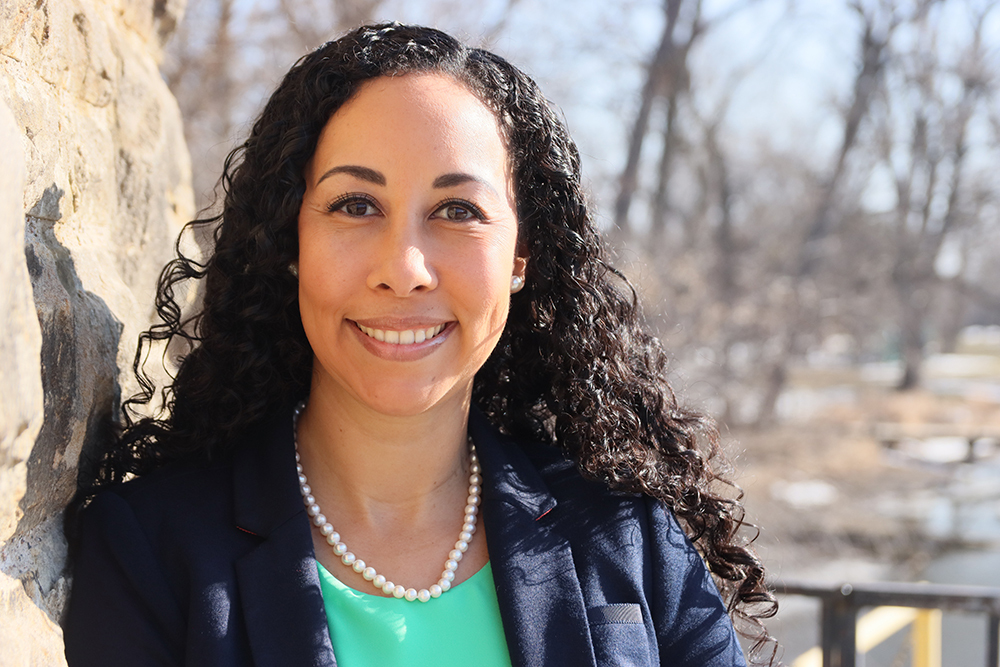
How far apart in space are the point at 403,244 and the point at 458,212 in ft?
0.46

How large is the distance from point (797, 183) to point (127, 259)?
12409 millimetres

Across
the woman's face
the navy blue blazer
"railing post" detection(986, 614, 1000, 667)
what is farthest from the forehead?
"railing post" detection(986, 614, 1000, 667)

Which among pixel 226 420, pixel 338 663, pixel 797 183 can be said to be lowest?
pixel 338 663

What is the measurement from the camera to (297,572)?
157 centimetres

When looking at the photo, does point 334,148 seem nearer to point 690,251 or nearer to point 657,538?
point 657,538

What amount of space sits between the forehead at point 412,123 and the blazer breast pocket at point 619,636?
2.99 ft

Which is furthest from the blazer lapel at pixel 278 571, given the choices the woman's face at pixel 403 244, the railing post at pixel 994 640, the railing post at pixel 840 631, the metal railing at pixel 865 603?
the railing post at pixel 994 640

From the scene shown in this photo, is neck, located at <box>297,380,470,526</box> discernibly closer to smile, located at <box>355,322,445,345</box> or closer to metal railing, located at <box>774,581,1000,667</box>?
smile, located at <box>355,322,445,345</box>

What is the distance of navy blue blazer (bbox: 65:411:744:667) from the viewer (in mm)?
1466

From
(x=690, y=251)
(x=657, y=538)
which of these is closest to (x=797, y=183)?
(x=690, y=251)

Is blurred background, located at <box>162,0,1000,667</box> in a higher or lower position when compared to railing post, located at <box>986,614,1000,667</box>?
higher

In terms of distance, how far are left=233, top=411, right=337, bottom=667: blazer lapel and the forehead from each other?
63 cm

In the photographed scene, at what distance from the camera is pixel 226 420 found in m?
1.80

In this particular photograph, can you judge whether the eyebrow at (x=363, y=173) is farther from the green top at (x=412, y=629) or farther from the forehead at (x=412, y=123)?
the green top at (x=412, y=629)
